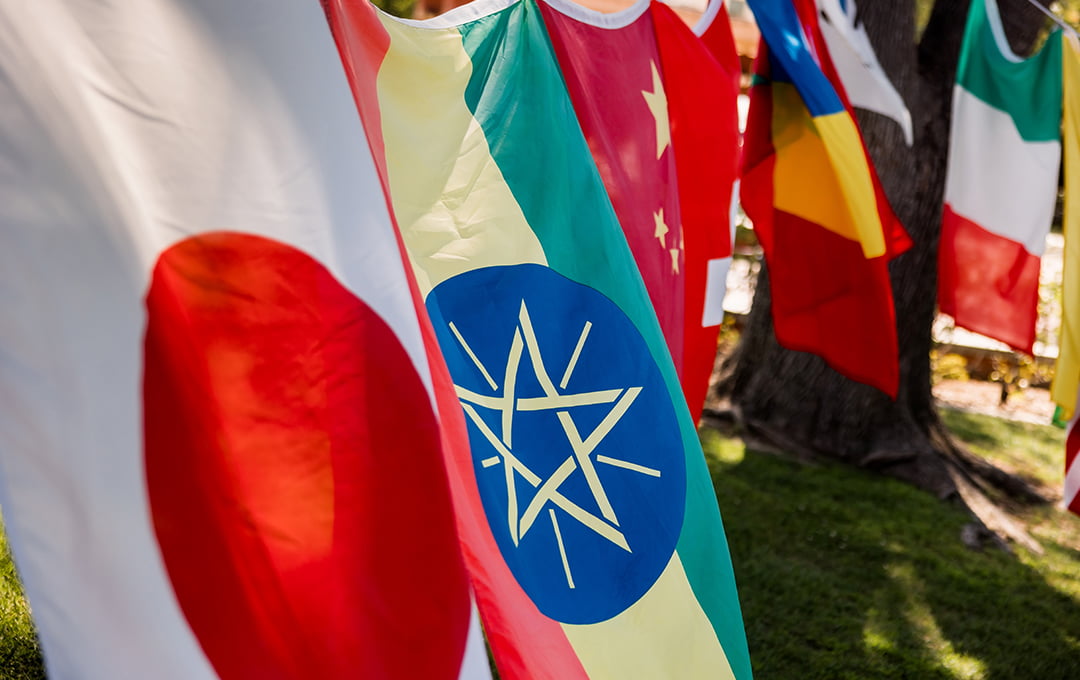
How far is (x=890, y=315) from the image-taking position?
10.3 ft

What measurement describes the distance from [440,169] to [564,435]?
0.55 m

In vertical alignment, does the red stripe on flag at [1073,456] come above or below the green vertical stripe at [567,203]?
below

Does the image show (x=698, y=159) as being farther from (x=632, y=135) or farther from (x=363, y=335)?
(x=363, y=335)

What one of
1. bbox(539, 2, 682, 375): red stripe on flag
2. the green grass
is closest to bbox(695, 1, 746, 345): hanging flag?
bbox(539, 2, 682, 375): red stripe on flag

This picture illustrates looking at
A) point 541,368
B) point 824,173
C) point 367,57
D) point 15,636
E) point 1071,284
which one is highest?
point 367,57

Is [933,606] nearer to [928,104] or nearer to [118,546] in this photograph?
[928,104]

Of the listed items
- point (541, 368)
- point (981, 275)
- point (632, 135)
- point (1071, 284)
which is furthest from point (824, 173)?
point (541, 368)

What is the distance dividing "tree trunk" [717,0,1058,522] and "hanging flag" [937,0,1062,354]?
1499 mm

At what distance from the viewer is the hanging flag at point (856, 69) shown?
3348 millimetres

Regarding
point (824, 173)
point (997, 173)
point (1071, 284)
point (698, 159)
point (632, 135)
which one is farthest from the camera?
point (997, 173)

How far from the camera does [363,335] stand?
129 cm

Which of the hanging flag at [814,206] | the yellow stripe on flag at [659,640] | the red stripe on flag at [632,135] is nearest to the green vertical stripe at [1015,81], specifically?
the hanging flag at [814,206]

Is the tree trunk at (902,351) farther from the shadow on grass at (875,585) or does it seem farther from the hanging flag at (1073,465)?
the hanging flag at (1073,465)

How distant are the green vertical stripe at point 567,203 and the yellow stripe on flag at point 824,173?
4.18 feet
